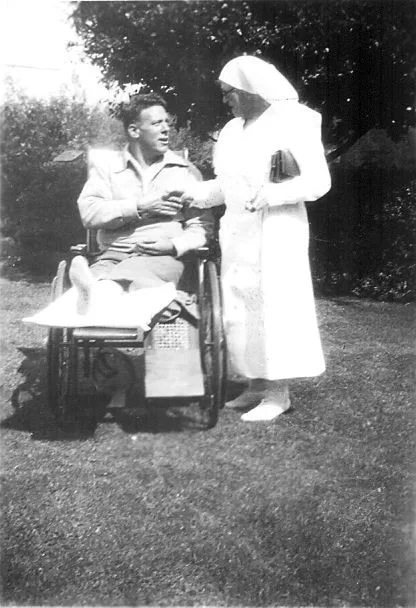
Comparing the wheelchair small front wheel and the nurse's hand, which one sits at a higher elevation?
the nurse's hand

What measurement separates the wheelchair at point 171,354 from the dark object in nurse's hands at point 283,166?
56 cm

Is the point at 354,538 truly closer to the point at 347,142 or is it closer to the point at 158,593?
the point at 158,593

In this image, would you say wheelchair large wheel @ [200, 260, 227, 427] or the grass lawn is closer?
the grass lawn

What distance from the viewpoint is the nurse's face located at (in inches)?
139

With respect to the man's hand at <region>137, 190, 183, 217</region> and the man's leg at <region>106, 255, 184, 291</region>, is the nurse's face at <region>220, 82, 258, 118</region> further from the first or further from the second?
the man's leg at <region>106, 255, 184, 291</region>

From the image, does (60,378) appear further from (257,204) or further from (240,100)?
A: (240,100)

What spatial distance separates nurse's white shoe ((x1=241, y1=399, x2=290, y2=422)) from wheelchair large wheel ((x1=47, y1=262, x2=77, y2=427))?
0.91 m

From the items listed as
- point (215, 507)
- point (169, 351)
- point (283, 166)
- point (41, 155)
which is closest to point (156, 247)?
point (169, 351)

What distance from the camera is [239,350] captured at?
3734mm

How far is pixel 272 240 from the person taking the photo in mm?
3553

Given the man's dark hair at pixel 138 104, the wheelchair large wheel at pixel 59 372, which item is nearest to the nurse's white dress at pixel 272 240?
the man's dark hair at pixel 138 104

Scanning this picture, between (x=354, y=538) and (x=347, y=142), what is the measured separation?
2988mm

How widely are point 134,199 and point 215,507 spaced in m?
1.78

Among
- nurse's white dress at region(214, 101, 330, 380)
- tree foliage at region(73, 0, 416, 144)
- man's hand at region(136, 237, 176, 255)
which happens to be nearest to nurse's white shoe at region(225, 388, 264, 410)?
nurse's white dress at region(214, 101, 330, 380)
